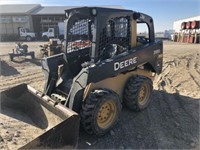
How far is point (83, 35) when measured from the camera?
4.92 m

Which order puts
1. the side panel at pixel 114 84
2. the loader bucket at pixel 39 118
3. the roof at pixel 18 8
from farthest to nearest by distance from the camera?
1. the roof at pixel 18 8
2. the side panel at pixel 114 84
3. the loader bucket at pixel 39 118

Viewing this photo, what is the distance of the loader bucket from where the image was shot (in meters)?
3.02

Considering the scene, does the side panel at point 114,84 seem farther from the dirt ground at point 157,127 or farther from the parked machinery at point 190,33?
the parked machinery at point 190,33

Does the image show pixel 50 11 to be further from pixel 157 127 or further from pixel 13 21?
pixel 157 127

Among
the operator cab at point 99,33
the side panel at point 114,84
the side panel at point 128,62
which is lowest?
the side panel at point 114,84

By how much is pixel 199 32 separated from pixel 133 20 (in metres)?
20.5

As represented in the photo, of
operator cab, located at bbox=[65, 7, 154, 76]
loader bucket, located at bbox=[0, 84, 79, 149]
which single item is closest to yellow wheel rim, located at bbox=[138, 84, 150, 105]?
operator cab, located at bbox=[65, 7, 154, 76]

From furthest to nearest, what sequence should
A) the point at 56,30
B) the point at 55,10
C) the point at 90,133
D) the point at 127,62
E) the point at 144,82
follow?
the point at 55,10
the point at 56,30
the point at 144,82
the point at 127,62
the point at 90,133

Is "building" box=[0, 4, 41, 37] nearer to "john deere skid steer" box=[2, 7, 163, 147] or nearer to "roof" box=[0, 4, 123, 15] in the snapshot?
"roof" box=[0, 4, 123, 15]

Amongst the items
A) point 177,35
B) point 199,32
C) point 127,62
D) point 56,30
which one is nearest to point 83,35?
point 127,62

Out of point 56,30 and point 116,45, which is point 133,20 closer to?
point 116,45

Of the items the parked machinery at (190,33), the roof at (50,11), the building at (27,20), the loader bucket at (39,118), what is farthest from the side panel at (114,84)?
the roof at (50,11)

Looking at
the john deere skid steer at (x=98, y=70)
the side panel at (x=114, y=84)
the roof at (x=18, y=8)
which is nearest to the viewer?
the john deere skid steer at (x=98, y=70)

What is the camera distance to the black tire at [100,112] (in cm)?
362
